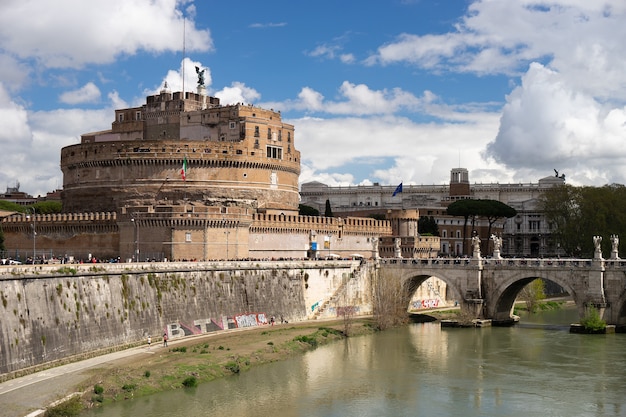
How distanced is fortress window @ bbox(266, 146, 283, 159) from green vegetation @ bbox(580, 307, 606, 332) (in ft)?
102

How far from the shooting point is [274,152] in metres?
71.1

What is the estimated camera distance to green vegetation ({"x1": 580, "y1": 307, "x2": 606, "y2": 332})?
157 ft

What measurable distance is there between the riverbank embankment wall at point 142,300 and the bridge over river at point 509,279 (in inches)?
172

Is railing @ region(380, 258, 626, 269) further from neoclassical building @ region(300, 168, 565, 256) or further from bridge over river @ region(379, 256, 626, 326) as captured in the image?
neoclassical building @ region(300, 168, 565, 256)

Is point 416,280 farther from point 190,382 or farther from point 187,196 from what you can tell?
point 190,382

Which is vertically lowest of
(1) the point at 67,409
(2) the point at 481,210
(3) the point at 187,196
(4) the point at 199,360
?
(1) the point at 67,409

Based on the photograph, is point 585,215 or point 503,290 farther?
point 585,215

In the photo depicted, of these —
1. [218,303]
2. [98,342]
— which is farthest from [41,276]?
[218,303]

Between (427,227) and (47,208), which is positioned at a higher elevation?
(47,208)

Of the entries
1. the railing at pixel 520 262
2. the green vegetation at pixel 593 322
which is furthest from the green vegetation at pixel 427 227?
the green vegetation at pixel 593 322

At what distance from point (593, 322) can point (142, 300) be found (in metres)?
25.1

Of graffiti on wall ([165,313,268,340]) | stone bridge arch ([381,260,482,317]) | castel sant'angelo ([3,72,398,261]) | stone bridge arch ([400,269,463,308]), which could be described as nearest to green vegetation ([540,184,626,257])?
castel sant'angelo ([3,72,398,261])

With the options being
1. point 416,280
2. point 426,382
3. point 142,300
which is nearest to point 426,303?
point 416,280

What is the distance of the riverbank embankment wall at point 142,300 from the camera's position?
3297cm
